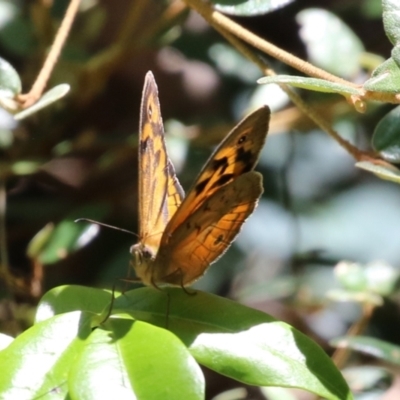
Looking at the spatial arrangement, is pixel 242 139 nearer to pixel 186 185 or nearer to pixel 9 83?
pixel 9 83

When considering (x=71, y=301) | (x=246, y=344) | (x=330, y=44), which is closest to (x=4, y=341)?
(x=71, y=301)

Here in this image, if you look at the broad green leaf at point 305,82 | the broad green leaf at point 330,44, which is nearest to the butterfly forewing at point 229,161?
the broad green leaf at point 305,82

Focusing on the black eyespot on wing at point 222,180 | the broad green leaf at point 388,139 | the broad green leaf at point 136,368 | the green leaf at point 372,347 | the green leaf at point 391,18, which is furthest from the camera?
the green leaf at point 372,347

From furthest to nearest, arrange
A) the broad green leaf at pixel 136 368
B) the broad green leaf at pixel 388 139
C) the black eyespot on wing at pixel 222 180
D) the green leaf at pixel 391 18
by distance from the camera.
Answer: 1. the broad green leaf at pixel 388 139
2. the black eyespot on wing at pixel 222 180
3. the green leaf at pixel 391 18
4. the broad green leaf at pixel 136 368

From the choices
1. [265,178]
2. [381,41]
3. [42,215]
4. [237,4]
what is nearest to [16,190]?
[42,215]

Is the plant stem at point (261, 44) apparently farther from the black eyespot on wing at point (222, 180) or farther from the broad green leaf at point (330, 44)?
the broad green leaf at point (330, 44)

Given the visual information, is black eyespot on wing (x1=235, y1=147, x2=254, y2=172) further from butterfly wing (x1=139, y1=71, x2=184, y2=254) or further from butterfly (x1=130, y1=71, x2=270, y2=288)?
butterfly wing (x1=139, y1=71, x2=184, y2=254)

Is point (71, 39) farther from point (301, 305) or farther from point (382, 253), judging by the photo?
point (382, 253)
